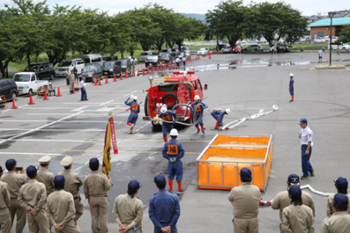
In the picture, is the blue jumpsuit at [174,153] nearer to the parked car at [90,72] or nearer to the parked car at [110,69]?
the parked car at [90,72]

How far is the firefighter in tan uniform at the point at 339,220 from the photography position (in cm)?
547

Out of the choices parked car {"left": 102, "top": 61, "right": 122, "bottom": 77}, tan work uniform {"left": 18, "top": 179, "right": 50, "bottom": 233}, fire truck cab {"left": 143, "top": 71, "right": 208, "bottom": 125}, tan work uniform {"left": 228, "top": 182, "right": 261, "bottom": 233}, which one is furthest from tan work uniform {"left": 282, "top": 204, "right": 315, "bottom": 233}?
parked car {"left": 102, "top": 61, "right": 122, "bottom": 77}

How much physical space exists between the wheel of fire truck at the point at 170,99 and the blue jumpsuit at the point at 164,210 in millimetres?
12334

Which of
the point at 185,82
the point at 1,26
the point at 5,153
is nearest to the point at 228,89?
the point at 185,82

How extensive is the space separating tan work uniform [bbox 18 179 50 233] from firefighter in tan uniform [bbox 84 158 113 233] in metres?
0.86

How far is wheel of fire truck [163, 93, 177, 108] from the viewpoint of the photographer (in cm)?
1878

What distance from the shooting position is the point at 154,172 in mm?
12734

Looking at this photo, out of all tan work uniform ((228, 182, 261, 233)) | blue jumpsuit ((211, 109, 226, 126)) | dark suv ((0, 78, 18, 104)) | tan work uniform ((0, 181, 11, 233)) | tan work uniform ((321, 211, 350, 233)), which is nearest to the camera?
tan work uniform ((321, 211, 350, 233))

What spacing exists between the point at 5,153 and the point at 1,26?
25274mm

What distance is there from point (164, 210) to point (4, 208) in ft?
10.8

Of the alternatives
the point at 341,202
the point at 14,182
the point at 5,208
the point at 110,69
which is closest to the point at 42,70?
the point at 110,69

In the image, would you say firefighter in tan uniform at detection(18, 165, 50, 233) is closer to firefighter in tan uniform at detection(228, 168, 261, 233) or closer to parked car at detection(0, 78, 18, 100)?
firefighter in tan uniform at detection(228, 168, 261, 233)

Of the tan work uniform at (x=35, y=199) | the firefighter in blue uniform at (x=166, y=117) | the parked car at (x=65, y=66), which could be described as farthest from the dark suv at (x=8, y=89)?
the tan work uniform at (x=35, y=199)

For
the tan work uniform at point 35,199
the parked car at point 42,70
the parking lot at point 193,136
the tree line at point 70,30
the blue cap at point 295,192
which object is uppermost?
the tree line at point 70,30
